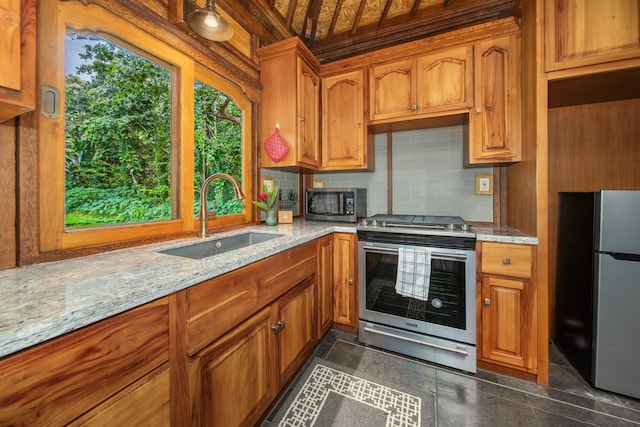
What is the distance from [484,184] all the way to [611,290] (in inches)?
41.1

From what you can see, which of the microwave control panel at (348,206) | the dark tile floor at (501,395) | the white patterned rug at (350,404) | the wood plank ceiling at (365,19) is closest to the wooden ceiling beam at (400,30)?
the wood plank ceiling at (365,19)

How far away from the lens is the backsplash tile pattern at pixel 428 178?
2197mm

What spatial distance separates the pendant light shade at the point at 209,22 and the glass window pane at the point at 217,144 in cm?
42

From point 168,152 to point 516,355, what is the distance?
245cm

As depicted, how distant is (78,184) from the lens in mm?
1106

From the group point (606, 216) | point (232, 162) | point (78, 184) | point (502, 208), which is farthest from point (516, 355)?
point (78, 184)

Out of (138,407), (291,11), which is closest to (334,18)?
(291,11)

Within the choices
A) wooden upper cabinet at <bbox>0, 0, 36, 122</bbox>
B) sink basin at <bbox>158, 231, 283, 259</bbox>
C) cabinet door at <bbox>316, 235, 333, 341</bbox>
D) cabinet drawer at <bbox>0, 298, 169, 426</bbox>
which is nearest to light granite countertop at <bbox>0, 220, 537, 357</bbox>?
cabinet drawer at <bbox>0, 298, 169, 426</bbox>

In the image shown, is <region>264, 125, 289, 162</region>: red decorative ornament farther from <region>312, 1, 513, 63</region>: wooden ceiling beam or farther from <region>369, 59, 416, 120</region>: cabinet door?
<region>312, 1, 513, 63</region>: wooden ceiling beam

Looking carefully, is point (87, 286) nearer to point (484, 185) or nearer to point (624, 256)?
point (624, 256)

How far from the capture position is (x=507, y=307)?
155 cm

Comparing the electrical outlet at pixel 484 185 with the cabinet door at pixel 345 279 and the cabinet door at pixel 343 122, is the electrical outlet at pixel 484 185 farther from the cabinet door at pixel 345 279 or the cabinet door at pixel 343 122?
the cabinet door at pixel 345 279

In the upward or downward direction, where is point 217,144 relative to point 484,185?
upward

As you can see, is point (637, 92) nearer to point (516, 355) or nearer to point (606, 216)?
point (606, 216)
